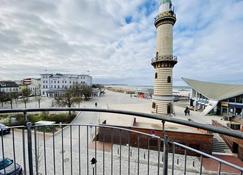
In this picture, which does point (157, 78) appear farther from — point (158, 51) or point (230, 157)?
point (230, 157)

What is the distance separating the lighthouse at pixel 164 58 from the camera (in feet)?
56.6

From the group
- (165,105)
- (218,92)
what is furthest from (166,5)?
(218,92)

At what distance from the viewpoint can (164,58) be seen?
17219mm

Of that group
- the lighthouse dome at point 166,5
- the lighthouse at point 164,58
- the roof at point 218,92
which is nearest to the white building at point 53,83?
the roof at point 218,92

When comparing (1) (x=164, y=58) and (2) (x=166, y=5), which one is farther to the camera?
(2) (x=166, y=5)

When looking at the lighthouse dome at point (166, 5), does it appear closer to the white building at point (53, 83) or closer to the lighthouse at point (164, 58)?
the lighthouse at point (164, 58)

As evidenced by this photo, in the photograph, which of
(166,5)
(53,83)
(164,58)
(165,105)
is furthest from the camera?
(53,83)

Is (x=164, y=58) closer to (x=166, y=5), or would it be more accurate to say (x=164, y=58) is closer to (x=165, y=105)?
(x=165, y=105)

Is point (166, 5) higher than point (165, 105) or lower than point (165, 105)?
higher

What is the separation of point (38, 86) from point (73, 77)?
14.6 meters

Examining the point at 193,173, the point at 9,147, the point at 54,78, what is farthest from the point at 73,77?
the point at 193,173

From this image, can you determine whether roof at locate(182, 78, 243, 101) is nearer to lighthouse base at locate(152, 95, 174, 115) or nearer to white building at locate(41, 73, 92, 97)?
lighthouse base at locate(152, 95, 174, 115)

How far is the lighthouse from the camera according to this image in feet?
56.6

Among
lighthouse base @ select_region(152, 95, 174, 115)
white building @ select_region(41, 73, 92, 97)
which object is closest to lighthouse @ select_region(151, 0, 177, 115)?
lighthouse base @ select_region(152, 95, 174, 115)
